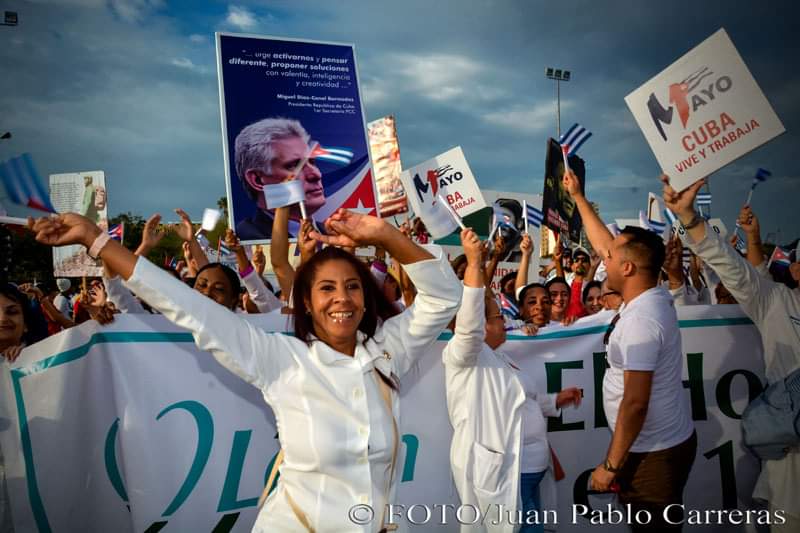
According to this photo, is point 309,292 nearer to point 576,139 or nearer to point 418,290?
point 418,290

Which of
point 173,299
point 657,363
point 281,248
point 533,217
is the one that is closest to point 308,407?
point 173,299

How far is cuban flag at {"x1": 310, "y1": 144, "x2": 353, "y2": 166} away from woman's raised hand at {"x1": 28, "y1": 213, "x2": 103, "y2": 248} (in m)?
2.51

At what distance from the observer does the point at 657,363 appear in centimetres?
307

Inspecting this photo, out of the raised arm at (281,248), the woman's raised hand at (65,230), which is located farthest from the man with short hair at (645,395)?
the woman's raised hand at (65,230)

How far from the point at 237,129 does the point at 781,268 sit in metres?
4.88

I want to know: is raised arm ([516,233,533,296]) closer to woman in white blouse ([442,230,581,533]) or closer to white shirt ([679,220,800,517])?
white shirt ([679,220,800,517])

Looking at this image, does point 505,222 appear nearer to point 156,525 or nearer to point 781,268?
point 781,268

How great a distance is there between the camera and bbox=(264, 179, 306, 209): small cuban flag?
365 cm

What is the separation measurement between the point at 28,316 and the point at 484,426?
2.71 metres

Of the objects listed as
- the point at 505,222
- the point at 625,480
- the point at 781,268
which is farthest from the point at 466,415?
the point at 505,222

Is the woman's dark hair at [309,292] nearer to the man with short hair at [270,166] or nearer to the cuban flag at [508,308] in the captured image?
the man with short hair at [270,166]

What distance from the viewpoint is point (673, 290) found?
16.3 ft

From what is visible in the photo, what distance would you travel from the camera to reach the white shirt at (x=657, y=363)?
305 centimetres

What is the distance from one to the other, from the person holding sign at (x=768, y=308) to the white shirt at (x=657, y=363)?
72 cm
